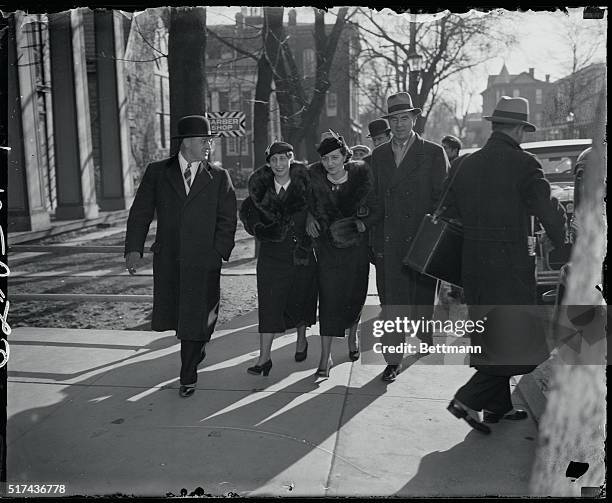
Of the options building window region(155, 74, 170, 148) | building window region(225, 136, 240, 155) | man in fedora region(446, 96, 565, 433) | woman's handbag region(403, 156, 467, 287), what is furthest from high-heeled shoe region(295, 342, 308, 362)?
building window region(225, 136, 240, 155)

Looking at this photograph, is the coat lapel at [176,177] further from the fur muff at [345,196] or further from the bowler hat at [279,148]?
the fur muff at [345,196]

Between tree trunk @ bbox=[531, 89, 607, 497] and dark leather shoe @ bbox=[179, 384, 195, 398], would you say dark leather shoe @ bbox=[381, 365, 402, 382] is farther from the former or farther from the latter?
dark leather shoe @ bbox=[179, 384, 195, 398]

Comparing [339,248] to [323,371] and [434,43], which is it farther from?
[434,43]

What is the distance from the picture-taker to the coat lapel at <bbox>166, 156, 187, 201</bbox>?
4.78 meters

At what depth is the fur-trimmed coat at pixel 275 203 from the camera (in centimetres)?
512

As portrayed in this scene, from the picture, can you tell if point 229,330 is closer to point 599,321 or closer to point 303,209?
point 303,209

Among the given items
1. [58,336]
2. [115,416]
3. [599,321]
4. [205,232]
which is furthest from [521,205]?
[58,336]

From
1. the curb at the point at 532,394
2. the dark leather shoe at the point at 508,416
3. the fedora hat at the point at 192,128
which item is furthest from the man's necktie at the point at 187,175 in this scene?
the curb at the point at 532,394

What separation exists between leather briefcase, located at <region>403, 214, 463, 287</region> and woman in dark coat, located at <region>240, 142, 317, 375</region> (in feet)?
3.71

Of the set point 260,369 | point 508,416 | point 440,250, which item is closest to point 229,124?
point 260,369

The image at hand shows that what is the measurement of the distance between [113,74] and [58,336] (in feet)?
45.0

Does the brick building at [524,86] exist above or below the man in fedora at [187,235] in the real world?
above

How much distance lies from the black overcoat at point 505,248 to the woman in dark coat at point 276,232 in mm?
1538

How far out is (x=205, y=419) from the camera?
13.8ft
